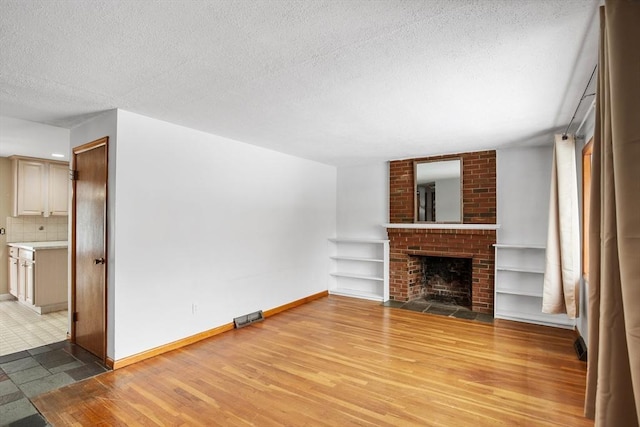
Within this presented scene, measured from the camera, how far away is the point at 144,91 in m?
2.60

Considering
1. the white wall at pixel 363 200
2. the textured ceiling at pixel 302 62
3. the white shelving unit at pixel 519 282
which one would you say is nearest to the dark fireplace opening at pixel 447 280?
the white shelving unit at pixel 519 282

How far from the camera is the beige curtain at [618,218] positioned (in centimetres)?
110

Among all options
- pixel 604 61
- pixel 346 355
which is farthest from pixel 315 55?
pixel 346 355

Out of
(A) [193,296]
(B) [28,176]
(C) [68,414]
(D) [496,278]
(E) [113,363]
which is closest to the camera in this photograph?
(C) [68,414]

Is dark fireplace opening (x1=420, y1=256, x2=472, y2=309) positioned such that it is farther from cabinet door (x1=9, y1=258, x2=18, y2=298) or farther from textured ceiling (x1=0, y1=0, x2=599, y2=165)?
cabinet door (x1=9, y1=258, x2=18, y2=298)

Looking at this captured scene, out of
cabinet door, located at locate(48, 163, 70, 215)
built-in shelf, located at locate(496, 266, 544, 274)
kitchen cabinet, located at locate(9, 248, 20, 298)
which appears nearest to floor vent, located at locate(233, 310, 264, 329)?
built-in shelf, located at locate(496, 266, 544, 274)

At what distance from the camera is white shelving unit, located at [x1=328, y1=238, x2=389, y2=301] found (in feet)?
18.4

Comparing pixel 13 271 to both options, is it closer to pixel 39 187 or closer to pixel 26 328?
pixel 39 187

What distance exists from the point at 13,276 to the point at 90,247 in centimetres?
311

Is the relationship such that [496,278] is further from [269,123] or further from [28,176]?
[28,176]

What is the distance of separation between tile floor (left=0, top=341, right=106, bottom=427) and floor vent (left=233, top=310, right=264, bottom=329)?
1452 millimetres

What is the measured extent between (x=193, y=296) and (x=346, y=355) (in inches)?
68.7

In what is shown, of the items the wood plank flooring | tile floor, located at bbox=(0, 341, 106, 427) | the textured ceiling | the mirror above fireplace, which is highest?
the textured ceiling

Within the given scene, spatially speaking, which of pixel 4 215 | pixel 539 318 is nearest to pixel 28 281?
pixel 4 215
